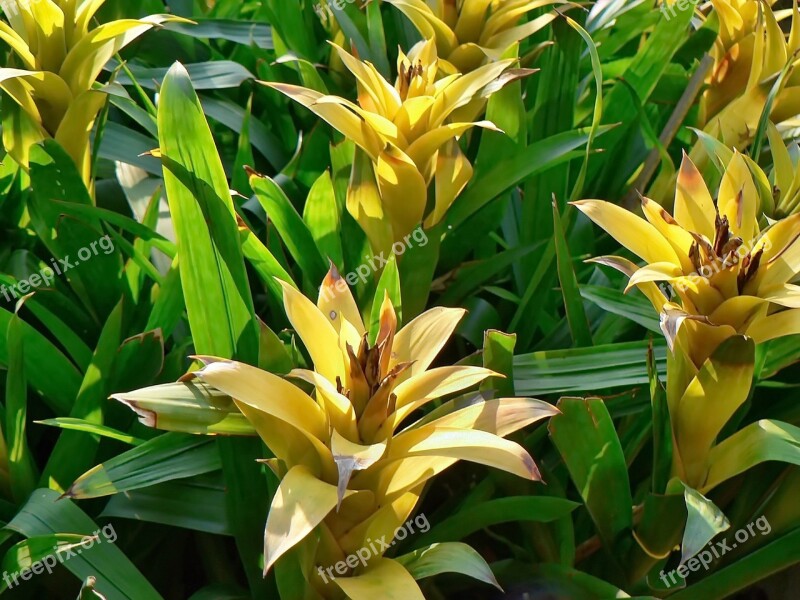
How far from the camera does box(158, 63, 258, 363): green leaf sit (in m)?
0.80

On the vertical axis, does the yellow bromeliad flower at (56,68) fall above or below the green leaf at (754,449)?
above

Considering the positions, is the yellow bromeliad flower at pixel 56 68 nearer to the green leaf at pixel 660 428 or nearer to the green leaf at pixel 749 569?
the green leaf at pixel 660 428

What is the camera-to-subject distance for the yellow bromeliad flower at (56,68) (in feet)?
3.05

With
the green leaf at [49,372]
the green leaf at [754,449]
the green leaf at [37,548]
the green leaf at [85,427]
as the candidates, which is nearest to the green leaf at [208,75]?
the green leaf at [49,372]

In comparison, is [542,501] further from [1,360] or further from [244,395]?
[1,360]

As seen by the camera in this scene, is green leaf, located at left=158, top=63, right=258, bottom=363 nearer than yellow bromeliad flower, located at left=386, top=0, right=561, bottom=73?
Yes

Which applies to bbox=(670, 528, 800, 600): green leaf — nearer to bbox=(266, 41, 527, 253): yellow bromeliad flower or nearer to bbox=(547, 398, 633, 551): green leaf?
bbox=(547, 398, 633, 551): green leaf

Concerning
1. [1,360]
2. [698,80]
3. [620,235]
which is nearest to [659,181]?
[698,80]

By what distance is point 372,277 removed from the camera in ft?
3.28

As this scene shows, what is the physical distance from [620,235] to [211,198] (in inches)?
15.6

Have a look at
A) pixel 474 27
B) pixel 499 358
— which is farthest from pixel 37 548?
pixel 474 27

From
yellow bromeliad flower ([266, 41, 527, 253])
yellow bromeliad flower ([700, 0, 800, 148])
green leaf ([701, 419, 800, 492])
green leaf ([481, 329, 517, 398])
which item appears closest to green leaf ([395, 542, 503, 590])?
green leaf ([481, 329, 517, 398])

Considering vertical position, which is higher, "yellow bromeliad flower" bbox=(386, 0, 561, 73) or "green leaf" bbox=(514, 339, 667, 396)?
"yellow bromeliad flower" bbox=(386, 0, 561, 73)

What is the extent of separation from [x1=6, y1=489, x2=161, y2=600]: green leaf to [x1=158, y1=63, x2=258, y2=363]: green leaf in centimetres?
20
